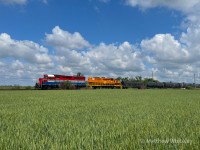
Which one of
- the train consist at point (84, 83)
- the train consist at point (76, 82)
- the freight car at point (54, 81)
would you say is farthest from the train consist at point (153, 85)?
the freight car at point (54, 81)

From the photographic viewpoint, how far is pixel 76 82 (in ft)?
269

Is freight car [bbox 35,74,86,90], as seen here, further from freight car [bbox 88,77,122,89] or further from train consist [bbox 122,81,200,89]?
train consist [bbox 122,81,200,89]

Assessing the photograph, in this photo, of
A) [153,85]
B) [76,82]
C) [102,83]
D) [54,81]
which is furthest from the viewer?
[153,85]

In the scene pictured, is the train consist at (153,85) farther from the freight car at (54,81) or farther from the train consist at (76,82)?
the freight car at (54,81)

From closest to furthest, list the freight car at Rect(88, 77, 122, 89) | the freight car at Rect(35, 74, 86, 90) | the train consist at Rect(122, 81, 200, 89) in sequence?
1. the freight car at Rect(35, 74, 86, 90)
2. the freight car at Rect(88, 77, 122, 89)
3. the train consist at Rect(122, 81, 200, 89)

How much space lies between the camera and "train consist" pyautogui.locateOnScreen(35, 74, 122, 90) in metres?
72.8

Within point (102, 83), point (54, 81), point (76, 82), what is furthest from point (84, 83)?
point (54, 81)

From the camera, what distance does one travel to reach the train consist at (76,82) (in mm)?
72812

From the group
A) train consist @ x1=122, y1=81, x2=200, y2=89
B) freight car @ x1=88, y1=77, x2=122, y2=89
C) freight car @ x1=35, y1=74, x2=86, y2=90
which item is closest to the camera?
freight car @ x1=35, y1=74, x2=86, y2=90

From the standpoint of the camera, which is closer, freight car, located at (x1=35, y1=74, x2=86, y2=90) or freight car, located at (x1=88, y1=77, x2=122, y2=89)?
freight car, located at (x1=35, y1=74, x2=86, y2=90)

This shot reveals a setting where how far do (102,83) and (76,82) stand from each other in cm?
901

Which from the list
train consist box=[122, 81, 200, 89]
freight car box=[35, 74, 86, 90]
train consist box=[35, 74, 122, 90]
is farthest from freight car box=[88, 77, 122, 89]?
train consist box=[122, 81, 200, 89]

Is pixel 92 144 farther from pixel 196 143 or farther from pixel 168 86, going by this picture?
pixel 168 86

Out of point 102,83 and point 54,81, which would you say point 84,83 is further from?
point 54,81
